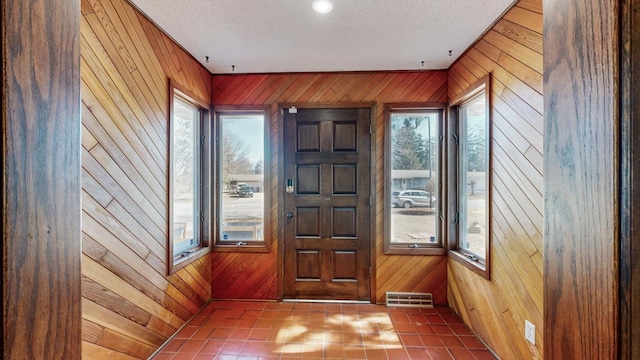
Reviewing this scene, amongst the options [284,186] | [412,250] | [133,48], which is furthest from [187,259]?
[412,250]

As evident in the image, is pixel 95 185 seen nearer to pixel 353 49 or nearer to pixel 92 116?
pixel 92 116

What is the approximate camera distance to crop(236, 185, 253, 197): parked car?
3.44 m

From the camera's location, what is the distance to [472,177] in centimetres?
287

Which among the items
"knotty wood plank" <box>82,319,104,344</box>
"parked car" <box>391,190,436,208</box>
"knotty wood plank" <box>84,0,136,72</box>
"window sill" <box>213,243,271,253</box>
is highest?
"knotty wood plank" <box>84,0,136,72</box>

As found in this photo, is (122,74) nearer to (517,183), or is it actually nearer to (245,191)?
(245,191)

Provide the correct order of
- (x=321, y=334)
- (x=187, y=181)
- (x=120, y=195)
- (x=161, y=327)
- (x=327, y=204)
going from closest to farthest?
(x=120, y=195)
(x=161, y=327)
(x=321, y=334)
(x=187, y=181)
(x=327, y=204)

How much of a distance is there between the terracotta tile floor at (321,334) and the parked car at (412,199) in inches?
43.0

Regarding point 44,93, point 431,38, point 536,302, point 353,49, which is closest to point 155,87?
point 353,49

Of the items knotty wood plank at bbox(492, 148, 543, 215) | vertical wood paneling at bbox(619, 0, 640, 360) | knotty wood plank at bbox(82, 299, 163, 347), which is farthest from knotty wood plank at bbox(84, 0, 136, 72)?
knotty wood plank at bbox(492, 148, 543, 215)

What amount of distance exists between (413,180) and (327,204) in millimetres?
983

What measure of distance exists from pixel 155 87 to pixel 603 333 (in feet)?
8.99

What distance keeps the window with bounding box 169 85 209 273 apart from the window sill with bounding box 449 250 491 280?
2.57m

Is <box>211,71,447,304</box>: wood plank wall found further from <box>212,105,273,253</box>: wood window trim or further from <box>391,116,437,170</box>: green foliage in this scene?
<box>391,116,437,170</box>: green foliage

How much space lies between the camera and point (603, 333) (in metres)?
0.51
